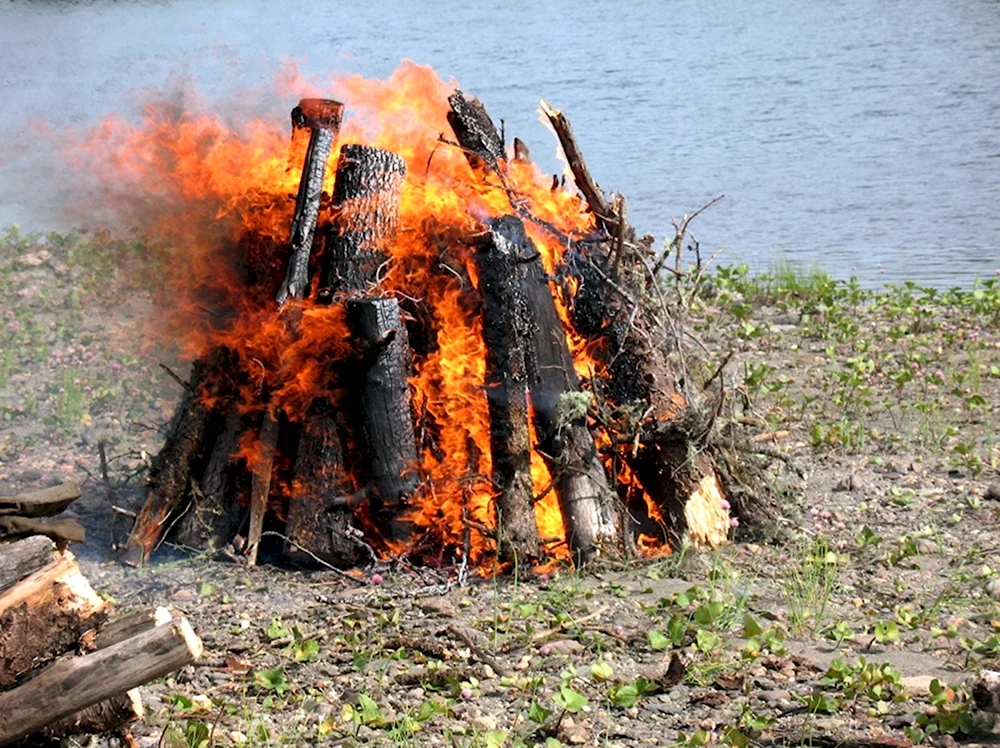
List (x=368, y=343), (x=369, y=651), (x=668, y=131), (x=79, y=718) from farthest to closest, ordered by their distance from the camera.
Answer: (x=668, y=131) < (x=368, y=343) < (x=369, y=651) < (x=79, y=718)

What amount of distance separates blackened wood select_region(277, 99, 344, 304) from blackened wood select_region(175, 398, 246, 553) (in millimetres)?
579

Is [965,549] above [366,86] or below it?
below

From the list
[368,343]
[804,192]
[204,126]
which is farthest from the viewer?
[804,192]

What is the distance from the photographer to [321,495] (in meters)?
5.18

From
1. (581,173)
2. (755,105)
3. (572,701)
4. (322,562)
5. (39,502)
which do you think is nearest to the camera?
(572,701)

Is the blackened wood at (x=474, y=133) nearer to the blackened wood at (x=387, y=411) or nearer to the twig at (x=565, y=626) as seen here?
the blackened wood at (x=387, y=411)

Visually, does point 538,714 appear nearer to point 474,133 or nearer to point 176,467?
point 176,467

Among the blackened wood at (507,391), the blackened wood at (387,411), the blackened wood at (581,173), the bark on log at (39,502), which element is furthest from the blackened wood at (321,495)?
the blackened wood at (581,173)

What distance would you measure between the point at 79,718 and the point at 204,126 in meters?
3.11

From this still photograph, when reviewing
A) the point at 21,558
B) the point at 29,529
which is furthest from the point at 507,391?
the point at 21,558

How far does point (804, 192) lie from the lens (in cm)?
1404

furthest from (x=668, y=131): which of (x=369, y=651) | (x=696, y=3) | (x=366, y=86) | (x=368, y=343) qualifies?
(x=369, y=651)

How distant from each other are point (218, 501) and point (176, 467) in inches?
9.8

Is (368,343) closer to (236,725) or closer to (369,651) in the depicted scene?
(369,651)
